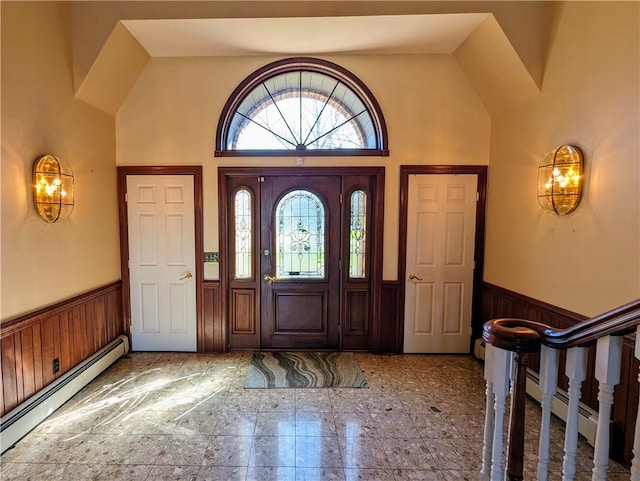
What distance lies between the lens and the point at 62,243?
2688 millimetres

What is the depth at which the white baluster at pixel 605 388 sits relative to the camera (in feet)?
3.29

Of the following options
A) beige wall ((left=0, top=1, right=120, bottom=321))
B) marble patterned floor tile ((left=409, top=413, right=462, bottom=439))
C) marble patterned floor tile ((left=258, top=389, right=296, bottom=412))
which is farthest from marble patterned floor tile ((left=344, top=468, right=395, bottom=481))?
beige wall ((left=0, top=1, right=120, bottom=321))

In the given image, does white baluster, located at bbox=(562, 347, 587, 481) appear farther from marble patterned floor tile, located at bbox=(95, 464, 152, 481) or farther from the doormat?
marble patterned floor tile, located at bbox=(95, 464, 152, 481)

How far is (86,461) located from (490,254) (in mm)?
3761

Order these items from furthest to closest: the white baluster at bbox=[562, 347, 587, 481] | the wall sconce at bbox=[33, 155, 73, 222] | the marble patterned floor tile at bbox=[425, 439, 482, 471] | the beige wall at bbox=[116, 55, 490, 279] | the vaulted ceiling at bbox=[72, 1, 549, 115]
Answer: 1. the beige wall at bbox=[116, 55, 490, 279]
2. the vaulted ceiling at bbox=[72, 1, 549, 115]
3. the wall sconce at bbox=[33, 155, 73, 222]
4. the marble patterned floor tile at bbox=[425, 439, 482, 471]
5. the white baluster at bbox=[562, 347, 587, 481]

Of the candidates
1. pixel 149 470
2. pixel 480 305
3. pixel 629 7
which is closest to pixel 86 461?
pixel 149 470

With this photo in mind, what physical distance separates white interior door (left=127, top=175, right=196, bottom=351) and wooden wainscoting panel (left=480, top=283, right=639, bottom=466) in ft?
10.8

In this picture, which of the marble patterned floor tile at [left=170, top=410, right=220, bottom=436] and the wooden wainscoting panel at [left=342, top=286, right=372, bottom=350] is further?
the wooden wainscoting panel at [left=342, top=286, right=372, bottom=350]

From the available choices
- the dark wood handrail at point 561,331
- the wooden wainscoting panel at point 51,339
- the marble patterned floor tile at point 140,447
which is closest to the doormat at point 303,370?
the marble patterned floor tile at point 140,447

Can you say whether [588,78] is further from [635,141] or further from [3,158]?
[3,158]

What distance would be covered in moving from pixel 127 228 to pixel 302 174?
1978mm

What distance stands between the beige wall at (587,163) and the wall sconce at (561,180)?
0.06 m

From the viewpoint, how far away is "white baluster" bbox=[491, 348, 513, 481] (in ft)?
4.00

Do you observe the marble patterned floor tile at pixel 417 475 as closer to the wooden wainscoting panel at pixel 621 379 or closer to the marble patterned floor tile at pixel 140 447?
the wooden wainscoting panel at pixel 621 379
